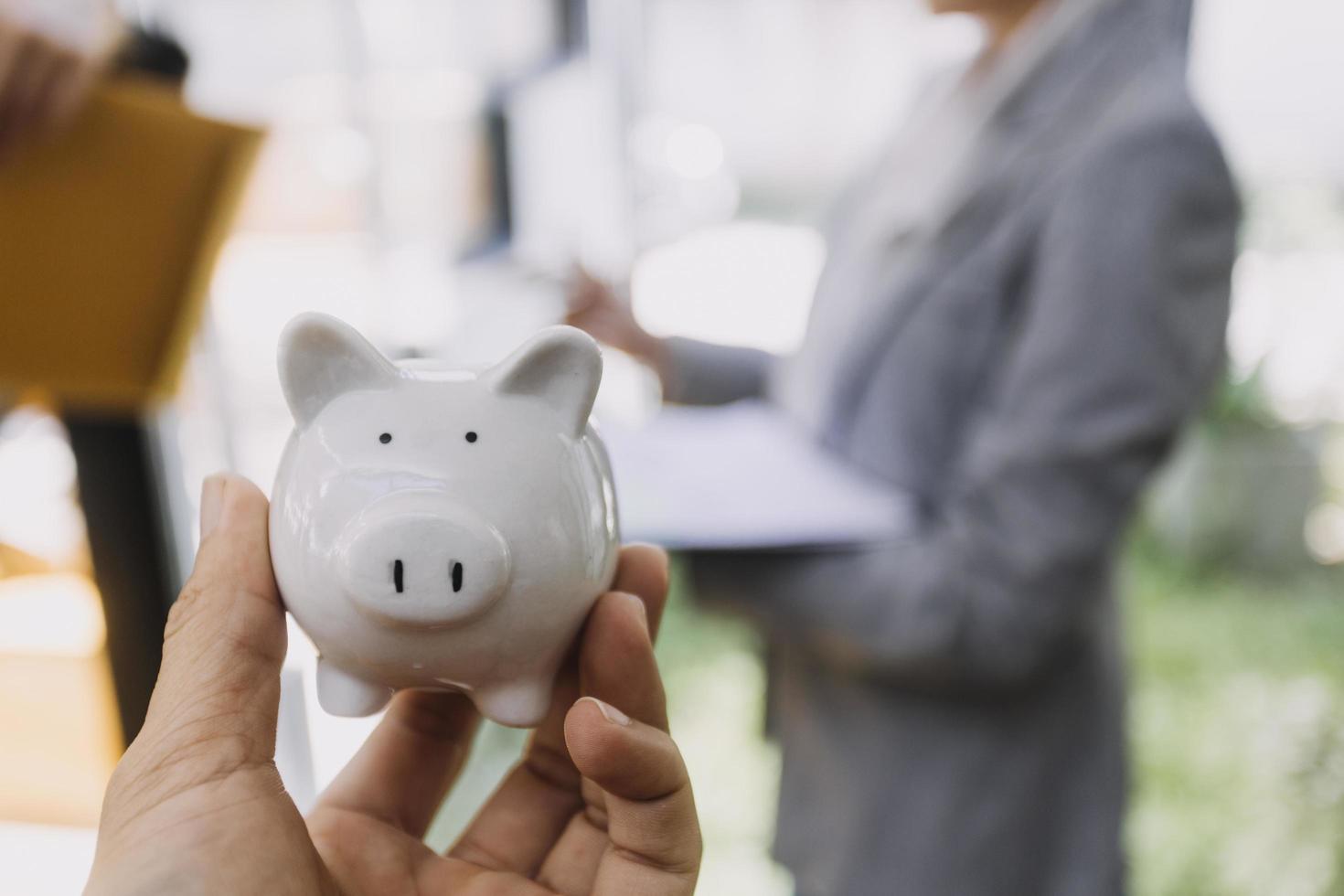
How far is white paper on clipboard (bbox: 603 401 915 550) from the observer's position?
0.72 meters

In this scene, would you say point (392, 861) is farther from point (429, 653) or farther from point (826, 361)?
point (826, 361)

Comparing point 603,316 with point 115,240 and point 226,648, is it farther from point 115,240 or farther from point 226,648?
point 226,648

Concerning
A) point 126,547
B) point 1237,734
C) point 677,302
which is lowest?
point 1237,734

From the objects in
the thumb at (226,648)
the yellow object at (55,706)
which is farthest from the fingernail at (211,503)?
the yellow object at (55,706)

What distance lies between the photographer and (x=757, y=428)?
991 mm

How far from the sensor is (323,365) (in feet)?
1.50

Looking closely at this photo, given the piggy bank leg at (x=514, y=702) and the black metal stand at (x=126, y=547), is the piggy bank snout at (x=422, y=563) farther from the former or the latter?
the black metal stand at (x=126, y=547)

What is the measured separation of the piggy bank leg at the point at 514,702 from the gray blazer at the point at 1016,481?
0.39 m

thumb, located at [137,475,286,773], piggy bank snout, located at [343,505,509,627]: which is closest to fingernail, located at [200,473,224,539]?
thumb, located at [137,475,286,773]

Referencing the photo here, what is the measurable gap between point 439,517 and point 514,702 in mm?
123

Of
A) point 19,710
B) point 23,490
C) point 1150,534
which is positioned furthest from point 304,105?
point 1150,534

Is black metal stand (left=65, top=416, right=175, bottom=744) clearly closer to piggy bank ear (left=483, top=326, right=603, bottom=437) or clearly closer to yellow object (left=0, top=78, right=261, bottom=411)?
yellow object (left=0, top=78, right=261, bottom=411)

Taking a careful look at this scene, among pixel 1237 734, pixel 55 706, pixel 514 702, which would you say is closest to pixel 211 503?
pixel 514 702

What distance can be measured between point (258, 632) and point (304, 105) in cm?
128
